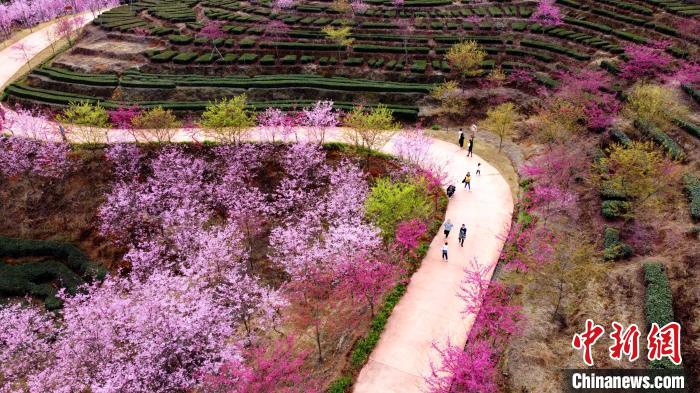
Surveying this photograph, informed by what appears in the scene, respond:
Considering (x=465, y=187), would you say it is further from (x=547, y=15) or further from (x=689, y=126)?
(x=547, y=15)

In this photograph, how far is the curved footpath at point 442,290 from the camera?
2658cm

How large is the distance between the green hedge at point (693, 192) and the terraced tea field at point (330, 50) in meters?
23.0

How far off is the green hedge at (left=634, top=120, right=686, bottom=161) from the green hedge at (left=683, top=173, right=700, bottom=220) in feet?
5.68

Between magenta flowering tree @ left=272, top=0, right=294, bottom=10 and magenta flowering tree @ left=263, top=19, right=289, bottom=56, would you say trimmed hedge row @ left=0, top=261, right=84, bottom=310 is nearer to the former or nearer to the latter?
magenta flowering tree @ left=263, top=19, right=289, bottom=56

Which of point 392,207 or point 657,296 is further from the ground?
point 392,207

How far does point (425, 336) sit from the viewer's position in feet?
93.2

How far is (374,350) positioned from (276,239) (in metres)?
15.4

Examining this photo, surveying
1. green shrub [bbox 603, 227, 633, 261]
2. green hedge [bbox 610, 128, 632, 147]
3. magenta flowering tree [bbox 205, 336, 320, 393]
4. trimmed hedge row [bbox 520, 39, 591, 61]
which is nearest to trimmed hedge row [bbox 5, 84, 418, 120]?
green hedge [bbox 610, 128, 632, 147]

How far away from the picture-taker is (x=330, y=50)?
66250mm

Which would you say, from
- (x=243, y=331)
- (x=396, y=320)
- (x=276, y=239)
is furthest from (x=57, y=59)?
(x=396, y=320)

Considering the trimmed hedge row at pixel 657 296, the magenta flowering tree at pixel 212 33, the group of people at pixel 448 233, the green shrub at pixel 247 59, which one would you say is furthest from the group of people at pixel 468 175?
the magenta flowering tree at pixel 212 33

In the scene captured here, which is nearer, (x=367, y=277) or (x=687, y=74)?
(x=367, y=277)

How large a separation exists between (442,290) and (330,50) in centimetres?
4576

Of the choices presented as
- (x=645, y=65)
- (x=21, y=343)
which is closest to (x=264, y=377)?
(x=21, y=343)
